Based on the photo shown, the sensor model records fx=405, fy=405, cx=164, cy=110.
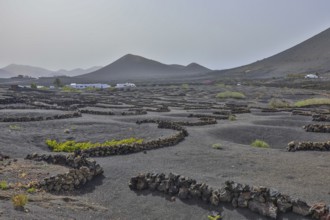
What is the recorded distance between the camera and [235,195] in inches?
430

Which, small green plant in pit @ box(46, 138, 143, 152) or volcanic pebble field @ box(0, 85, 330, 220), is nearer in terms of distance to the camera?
volcanic pebble field @ box(0, 85, 330, 220)

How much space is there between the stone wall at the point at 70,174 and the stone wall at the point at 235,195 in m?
1.79

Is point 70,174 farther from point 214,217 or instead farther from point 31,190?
point 214,217

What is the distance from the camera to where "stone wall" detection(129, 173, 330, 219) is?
10039mm

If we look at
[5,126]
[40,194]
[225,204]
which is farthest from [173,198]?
[5,126]

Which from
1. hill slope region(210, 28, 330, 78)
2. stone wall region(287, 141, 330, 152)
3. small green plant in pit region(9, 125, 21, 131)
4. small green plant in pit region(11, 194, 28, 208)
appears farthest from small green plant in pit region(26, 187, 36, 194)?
hill slope region(210, 28, 330, 78)

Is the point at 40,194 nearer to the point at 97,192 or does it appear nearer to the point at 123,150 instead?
the point at 97,192

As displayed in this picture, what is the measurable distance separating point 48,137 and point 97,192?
10.1m

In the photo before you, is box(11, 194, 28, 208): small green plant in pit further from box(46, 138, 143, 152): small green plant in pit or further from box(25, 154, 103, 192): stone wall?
box(46, 138, 143, 152): small green plant in pit

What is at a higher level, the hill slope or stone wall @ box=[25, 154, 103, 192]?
the hill slope

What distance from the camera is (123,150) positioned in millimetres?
18016

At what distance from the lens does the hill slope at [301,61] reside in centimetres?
15224

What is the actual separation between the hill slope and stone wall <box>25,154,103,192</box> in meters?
134

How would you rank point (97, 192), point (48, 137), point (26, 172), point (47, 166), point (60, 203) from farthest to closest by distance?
point (48, 137)
point (47, 166)
point (26, 172)
point (97, 192)
point (60, 203)
